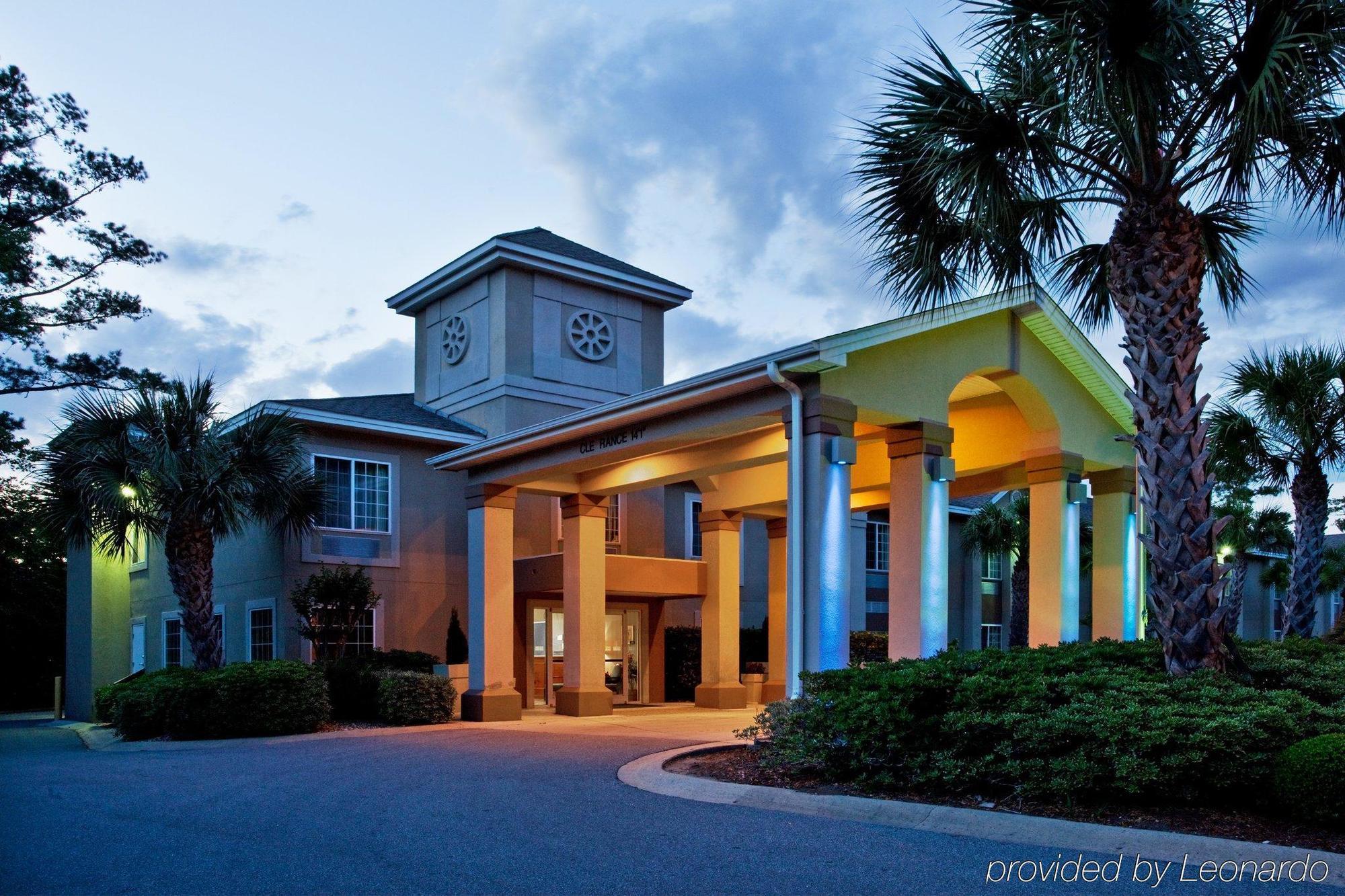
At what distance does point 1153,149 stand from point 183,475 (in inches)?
550

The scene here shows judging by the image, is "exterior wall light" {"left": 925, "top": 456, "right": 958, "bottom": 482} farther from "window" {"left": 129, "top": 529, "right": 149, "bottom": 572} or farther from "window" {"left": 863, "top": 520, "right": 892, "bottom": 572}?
"window" {"left": 129, "top": 529, "right": 149, "bottom": 572}

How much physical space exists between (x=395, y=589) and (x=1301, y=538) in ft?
49.4

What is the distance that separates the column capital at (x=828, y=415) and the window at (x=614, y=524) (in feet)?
35.3

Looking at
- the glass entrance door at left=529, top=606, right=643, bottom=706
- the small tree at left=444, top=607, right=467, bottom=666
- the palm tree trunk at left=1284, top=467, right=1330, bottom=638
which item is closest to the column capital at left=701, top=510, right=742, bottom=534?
the glass entrance door at left=529, top=606, right=643, bottom=706

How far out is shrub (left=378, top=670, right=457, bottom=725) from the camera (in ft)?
57.7

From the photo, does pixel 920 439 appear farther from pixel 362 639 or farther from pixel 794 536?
pixel 362 639

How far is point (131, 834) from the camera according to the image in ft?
27.0

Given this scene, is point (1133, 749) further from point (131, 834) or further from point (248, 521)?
point (248, 521)

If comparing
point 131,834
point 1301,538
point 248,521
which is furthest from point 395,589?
point 1301,538

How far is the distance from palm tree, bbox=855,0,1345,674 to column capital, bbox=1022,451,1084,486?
5.71m

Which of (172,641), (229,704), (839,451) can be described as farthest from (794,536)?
(172,641)

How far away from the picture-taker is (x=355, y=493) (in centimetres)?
2105

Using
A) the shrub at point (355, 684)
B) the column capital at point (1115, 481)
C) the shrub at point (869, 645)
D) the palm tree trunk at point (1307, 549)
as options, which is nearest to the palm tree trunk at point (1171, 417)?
the column capital at point (1115, 481)

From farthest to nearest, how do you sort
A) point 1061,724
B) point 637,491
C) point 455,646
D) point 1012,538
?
1. point 1012,538
2. point 637,491
3. point 455,646
4. point 1061,724
